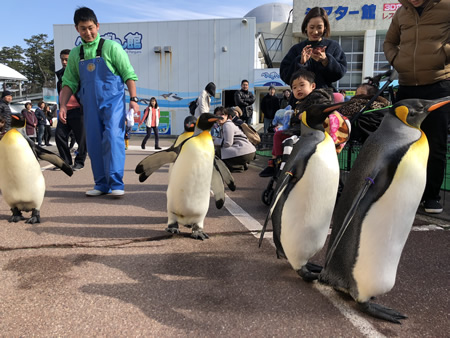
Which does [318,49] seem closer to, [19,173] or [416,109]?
[416,109]

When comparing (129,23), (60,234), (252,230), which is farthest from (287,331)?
(129,23)

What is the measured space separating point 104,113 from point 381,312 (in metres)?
3.27

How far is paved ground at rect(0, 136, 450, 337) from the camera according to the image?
1555 millimetres

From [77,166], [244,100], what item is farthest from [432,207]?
[244,100]

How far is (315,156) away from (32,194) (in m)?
2.38

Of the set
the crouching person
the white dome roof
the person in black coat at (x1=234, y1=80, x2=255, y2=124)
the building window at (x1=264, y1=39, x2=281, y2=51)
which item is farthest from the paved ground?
the white dome roof

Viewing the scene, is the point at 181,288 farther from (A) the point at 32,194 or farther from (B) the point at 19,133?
(B) the point at 19,133

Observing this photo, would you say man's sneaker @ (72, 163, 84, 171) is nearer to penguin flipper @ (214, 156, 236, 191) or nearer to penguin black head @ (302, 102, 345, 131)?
penguin flipper @ (214, 156, 236, 191)

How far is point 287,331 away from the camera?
152cm

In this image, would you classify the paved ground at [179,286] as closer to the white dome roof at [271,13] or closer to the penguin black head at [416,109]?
the penguin black head at [416,109]

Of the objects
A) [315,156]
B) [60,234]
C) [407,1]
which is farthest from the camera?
[407,1]

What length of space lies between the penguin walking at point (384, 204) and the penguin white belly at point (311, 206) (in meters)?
0.19

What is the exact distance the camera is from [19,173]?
2.92m

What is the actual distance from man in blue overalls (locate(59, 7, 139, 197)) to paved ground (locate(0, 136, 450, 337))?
0.99 m
